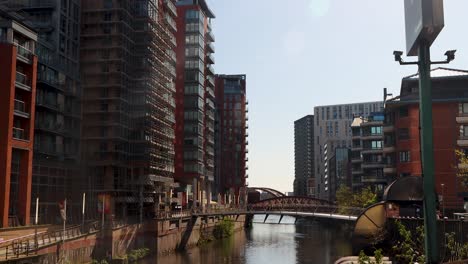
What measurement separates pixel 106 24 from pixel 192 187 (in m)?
45.8

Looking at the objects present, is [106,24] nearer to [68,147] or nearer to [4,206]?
[68,147]

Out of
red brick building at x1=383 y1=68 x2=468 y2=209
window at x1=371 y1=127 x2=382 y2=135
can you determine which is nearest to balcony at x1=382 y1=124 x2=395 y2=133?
red brick building at x1=383 y1=68 x2=468 y2=209

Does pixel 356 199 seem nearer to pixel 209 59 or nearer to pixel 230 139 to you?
pixel 209 59

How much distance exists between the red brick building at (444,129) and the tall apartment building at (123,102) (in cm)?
3894

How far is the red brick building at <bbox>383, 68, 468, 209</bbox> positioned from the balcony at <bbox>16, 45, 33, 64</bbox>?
170 feet

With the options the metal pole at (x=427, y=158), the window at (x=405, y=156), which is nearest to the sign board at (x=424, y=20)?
the metal pole at (x=427, y=158)

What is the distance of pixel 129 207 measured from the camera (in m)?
84.8

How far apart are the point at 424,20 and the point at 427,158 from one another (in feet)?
17.4

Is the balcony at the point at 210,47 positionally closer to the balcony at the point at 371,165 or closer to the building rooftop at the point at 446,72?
the balcony at the point at 371,165

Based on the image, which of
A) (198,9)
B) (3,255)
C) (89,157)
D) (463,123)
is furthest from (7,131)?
(198,9)

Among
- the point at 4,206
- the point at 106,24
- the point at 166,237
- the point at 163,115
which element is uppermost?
the point at 106,24

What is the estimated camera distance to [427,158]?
69.3 ft

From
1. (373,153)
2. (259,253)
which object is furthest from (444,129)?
(373,153)

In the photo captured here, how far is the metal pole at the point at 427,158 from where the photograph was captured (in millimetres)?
20844
